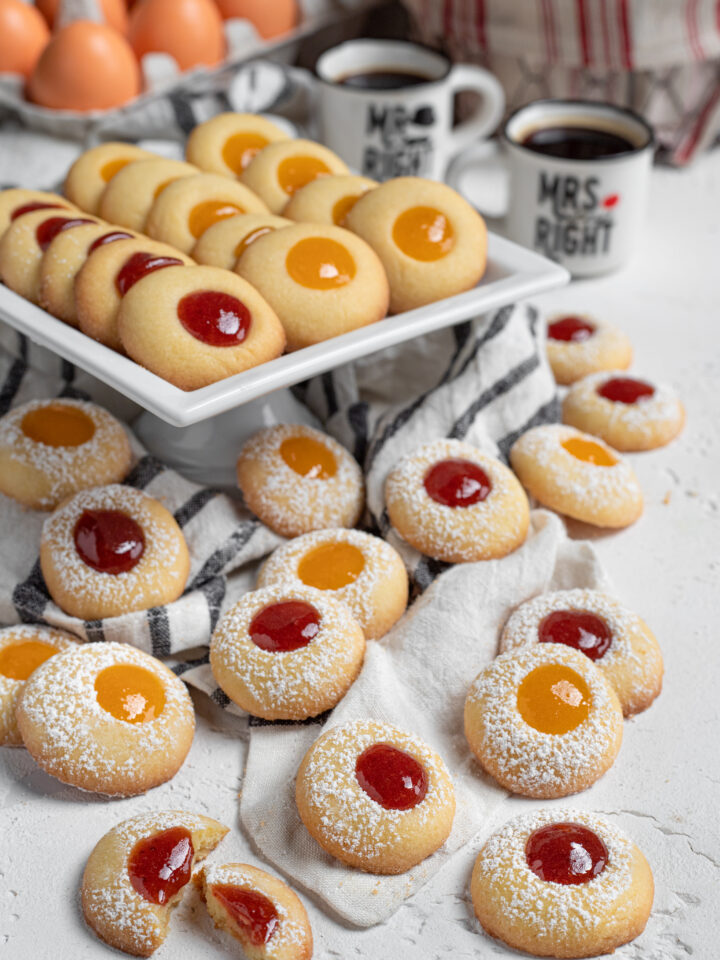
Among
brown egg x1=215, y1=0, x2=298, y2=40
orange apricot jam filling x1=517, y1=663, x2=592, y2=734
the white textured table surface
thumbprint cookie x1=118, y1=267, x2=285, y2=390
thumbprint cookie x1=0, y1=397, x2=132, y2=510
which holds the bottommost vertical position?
the white textured table surface

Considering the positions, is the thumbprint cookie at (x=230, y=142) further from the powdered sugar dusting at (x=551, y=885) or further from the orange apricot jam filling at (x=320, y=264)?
the powdered sugar dusting at (x=551, y=885)

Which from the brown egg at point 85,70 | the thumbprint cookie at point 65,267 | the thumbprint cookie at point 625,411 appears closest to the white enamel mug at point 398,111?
the brown egg at point 85,70

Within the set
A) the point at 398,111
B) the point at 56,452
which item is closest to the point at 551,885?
the point at 56,452

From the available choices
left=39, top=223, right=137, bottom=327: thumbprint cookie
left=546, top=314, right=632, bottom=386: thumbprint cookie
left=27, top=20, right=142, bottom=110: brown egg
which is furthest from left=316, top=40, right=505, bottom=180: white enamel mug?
left=39, top=223, right=137, bottom=327: thumbprint cookie

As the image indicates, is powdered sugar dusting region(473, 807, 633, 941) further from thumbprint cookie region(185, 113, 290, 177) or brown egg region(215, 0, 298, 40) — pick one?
brown egg region(215, 0, 298, 40)

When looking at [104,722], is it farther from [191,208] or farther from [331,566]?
[191,208]

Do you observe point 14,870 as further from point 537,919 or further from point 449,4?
point 449,4

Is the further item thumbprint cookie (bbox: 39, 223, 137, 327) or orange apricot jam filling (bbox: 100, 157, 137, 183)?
orange apricot jam filling (bbox: 100, 157, 137, 183)
